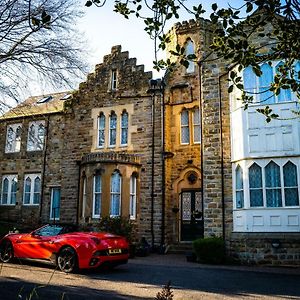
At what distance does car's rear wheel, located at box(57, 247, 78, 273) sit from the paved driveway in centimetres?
24

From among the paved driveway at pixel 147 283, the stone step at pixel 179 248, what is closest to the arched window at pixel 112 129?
the stone step at pixel 179 248

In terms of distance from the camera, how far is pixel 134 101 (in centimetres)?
1955

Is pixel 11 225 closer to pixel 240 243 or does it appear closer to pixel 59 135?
pixel 59 135

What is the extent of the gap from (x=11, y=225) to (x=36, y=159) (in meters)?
4.29

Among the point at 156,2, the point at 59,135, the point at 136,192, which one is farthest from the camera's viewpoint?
the point at 59,135

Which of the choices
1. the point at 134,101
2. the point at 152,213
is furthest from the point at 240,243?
the point at 134,101

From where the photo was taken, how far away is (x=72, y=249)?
9.80m

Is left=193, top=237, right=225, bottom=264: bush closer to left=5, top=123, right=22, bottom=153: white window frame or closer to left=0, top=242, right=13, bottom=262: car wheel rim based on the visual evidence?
left=0, top=242, right=13, bottom=262: car wheel rim

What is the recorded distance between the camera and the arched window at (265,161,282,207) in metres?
12.9

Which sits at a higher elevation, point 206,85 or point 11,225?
point 206,85

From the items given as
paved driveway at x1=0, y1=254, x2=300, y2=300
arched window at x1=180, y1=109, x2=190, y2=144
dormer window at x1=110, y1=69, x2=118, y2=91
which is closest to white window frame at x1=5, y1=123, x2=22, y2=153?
dormer window at x1=110, y1=69, x2=118, y2=91

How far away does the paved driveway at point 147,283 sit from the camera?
23.9 ft

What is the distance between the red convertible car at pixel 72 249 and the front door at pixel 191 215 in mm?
8136

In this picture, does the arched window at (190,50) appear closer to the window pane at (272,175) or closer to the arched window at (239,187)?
the arched window at (239,187)
